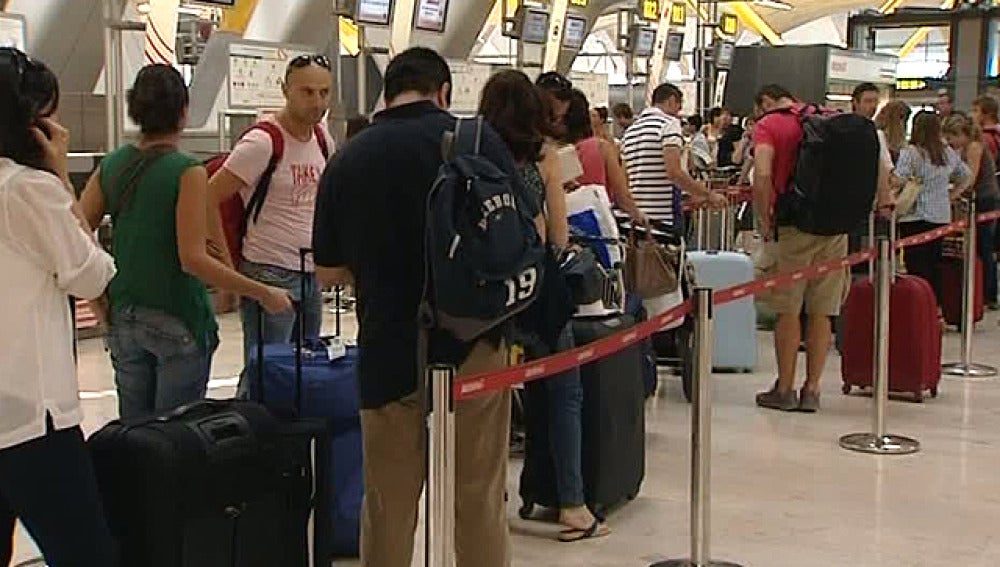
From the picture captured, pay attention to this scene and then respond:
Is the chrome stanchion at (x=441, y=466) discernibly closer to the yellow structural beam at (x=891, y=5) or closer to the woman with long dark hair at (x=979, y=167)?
the woman with long dark hair at (x=979, y=167)

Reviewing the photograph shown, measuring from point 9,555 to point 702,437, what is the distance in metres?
1.99

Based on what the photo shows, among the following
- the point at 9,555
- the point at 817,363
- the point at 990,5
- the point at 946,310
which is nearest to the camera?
the point at 9,555

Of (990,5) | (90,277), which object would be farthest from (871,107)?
(990,5)

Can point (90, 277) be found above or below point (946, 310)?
above

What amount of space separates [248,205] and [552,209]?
902 mm

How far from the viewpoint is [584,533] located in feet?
13.9

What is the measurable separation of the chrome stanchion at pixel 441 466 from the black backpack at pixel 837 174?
335 centimetres

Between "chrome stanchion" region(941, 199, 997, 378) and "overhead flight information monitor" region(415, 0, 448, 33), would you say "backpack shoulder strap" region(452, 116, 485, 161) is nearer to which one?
"chrome stanchion" region(941, 199, 997, 378)

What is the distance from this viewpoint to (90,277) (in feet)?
8.27

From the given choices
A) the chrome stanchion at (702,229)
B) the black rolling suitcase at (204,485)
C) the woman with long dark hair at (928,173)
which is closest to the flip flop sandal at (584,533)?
the black rolling suitcase at (204,485)

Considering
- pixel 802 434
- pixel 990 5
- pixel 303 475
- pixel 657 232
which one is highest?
pixel 990 5

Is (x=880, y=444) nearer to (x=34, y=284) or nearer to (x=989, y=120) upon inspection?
(x=34, y=284)

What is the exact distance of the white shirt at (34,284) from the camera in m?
2.46

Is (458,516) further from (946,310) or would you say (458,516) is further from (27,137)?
(946,310)
